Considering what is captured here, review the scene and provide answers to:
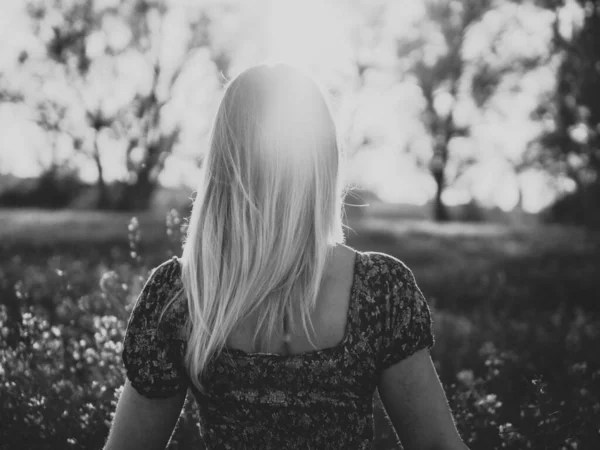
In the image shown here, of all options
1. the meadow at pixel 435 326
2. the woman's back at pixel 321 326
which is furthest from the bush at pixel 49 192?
the woman's back at pixel 321 326

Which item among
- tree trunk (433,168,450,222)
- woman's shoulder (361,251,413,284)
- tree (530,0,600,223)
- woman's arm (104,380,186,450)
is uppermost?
tree (530,0,600,223)

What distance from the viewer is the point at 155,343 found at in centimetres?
187

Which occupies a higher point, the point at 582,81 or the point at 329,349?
the point at 582,81

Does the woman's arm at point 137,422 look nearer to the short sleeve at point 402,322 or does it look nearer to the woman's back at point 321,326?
the woman's back at point 321,326

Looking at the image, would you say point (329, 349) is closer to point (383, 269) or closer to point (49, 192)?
point (383, 269)

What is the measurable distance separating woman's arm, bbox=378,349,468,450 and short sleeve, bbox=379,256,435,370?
3cm

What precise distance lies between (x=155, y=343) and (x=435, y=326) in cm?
556

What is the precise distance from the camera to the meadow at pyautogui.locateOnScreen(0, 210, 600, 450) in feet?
10.4

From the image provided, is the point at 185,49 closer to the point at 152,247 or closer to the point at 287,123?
the point at 152,247

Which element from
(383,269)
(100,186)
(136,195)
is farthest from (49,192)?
(383,269)

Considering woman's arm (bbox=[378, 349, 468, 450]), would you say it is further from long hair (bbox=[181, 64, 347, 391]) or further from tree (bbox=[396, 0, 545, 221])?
tree (bbox=[396, 0, 545, 221])

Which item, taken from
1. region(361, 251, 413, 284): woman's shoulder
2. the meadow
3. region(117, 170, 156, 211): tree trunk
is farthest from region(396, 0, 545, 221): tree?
region(361, 251, 413, 284): woman's shoulder

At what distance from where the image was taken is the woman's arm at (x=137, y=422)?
1913 mm

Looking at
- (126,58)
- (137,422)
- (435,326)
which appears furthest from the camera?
(126,58)
